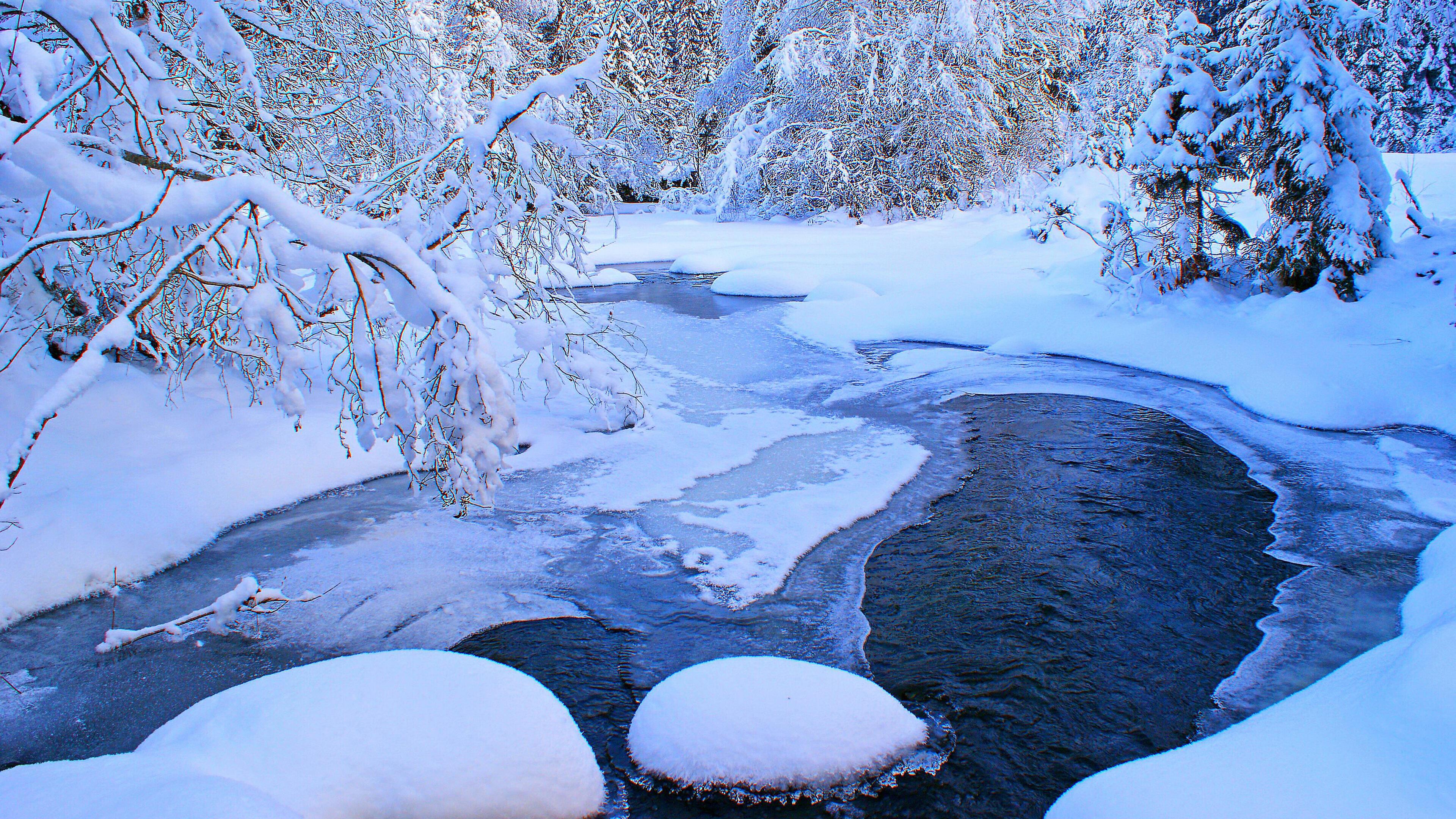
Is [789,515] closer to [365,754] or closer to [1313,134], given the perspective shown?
[365,754]

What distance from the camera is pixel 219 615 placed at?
425 cm

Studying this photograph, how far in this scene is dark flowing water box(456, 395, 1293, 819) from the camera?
3.33 metres

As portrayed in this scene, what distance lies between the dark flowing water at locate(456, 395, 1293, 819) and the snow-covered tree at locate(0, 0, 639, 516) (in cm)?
131

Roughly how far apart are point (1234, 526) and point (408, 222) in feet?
16.9

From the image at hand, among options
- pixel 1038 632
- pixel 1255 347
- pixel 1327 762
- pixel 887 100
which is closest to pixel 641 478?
pixel 1038 632

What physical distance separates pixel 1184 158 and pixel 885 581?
7.20 m

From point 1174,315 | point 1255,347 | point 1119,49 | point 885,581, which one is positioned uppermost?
point 1119,49

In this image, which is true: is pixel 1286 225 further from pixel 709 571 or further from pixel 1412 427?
pixel 709 571

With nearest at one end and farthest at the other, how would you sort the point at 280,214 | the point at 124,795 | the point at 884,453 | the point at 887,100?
1. the point at 124,795
2. the point at 280,214
3. the point at 884,453
4. the point at 887,100

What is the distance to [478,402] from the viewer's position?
3.31 metres

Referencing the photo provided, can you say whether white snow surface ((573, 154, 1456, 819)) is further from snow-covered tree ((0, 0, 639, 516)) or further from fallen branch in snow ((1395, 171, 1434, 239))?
snow-covered tree ((0, 0, 639, 516))

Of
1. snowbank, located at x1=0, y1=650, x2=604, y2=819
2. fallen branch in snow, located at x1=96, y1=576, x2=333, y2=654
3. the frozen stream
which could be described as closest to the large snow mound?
the frozen stream

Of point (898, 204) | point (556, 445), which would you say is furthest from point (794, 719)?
point (898, 204)

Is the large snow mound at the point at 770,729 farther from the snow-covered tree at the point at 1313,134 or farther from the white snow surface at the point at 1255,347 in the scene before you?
the snow-covered tree at the point at 1313,134
